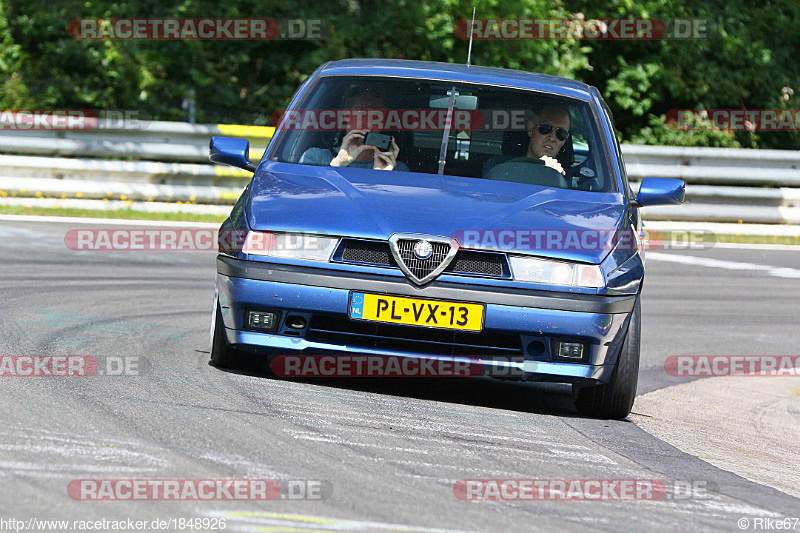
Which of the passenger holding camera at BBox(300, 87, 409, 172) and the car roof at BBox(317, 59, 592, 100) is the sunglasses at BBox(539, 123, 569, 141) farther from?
the passenger holding camera at BBox(300, 87, 409, 172)

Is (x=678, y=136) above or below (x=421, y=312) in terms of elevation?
above

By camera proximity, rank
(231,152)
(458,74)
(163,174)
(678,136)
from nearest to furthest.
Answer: (231,152) < (458,74) < (163,174) < (678,136)

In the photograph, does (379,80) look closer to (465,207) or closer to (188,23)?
(465,207)

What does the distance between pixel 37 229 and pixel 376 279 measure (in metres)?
6.84

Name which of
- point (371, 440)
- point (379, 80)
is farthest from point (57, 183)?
point (371, 440)

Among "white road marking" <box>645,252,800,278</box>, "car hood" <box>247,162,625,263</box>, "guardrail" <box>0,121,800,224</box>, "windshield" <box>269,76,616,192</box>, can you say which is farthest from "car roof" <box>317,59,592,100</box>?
"guardrail" <box>0,121,800,224</box>

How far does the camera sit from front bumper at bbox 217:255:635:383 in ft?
18.5

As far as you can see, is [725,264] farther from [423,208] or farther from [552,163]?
[423,208]

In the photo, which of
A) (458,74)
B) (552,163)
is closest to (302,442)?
(552,163)

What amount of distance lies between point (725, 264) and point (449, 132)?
24.5 ft

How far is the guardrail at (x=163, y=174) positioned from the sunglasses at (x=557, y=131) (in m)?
7.60

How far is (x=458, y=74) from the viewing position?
711 centimetres

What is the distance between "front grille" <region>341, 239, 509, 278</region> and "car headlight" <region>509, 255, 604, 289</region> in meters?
0.06

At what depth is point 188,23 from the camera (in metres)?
17.8
